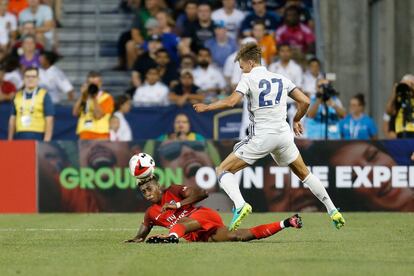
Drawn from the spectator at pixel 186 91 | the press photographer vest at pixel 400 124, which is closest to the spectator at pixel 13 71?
the spectator at pixel 186 91

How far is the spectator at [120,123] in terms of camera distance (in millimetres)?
21812

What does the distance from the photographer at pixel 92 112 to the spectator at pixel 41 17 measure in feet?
14.3

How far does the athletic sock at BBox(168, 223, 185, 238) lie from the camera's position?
12789 millimetres

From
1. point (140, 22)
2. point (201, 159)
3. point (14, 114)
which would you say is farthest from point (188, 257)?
point (140, 22)

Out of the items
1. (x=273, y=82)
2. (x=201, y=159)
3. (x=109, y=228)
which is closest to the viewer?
(x=273, y=82)

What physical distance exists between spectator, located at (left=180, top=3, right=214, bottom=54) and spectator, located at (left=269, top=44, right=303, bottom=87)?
209 cm

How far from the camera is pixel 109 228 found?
1611 cm

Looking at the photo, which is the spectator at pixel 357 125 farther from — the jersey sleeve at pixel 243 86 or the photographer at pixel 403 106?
the jersey sleeve at pixel 243 86

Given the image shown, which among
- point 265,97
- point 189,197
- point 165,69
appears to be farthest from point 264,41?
Answer: point 189,197

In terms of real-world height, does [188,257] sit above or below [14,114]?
below

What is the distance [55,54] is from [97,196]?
188 inches

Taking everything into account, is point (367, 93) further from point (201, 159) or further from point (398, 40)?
point (201, 159)

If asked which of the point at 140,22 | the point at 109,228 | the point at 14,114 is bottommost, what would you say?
the point at 109,228

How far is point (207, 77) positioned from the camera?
23641 millimetres
